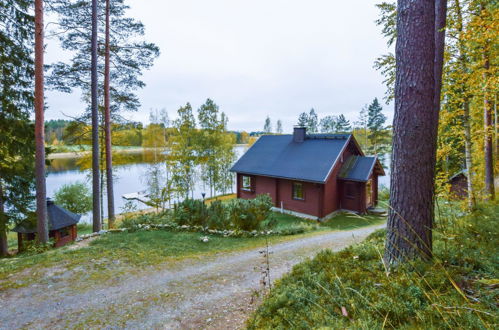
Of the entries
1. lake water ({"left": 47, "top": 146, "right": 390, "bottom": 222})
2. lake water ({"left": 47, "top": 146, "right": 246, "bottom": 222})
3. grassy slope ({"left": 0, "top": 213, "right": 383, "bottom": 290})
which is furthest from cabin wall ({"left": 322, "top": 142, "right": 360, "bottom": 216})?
lake water ({"left": 47, "top": 146, "right": 390, "bottom": 222})

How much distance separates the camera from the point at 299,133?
55.5 ft

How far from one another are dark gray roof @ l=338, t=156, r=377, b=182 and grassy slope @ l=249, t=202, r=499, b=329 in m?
11.2

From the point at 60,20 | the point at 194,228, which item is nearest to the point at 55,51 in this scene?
the point at 60,20

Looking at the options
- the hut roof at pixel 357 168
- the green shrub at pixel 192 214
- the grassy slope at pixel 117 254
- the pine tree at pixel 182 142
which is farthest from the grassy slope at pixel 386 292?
the pine tree at pixel 182 142

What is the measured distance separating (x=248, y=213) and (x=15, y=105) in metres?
8.36

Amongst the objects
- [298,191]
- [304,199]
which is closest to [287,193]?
[298,191]

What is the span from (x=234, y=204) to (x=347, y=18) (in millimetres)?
6962

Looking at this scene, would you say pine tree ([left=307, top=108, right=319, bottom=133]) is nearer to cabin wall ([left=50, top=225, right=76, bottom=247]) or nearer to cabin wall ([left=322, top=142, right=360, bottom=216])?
cabin wall ([left=322, top=142, right=360, bottom=216])

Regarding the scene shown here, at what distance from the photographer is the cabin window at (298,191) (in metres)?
14.6

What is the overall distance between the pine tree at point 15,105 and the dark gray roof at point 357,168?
48.6 feet

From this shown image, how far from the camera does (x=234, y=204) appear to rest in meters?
9.02

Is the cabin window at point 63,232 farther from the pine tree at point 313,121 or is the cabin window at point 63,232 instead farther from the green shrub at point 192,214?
the pine tree at point 313,121

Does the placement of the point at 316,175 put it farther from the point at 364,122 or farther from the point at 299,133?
the point at 364,122

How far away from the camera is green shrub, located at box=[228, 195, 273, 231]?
8852 millimetres
